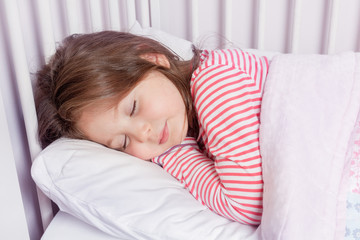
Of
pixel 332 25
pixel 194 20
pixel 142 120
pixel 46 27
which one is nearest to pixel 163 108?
pixel 142 120

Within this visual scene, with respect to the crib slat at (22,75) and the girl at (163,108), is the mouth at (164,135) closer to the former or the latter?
the girl at (163,108)

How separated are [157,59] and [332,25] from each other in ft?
1.50

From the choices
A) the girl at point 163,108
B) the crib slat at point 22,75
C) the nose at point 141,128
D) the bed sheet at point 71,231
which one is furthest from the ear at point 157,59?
the bed sheet at point 71,231

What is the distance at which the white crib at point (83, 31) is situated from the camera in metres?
0.65

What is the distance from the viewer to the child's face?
2.48 ft

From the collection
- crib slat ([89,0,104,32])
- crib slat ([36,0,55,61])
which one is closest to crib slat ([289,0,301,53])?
crib slat ([89,0,104,32])

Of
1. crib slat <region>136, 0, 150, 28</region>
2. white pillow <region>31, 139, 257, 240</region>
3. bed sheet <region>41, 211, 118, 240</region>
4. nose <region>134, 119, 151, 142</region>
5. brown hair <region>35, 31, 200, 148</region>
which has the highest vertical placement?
crib slat <region>136, 0, 150, 28</region>

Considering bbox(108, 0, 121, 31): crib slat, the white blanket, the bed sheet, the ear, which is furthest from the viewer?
bbox(108, 0, 121, 31): crib slat

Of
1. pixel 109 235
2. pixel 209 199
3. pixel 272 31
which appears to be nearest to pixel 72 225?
pixel 109 235

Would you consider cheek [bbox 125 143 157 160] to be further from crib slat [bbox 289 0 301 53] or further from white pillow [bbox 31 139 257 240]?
crib slat [bbox 289 0 301 53]

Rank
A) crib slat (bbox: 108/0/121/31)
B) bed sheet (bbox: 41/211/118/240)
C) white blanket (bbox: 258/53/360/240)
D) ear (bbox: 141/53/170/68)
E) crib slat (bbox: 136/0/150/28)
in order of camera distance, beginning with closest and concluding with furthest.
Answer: white blanket (bbox: 258/53/360/240), bed sheet (bbox: 41/211/118/240), ear (bbox: 141/53/170/68), crib slat (bbox: 108/0/121/31), crib slat (bbox: 136/0/150/28)

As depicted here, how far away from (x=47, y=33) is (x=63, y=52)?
2.3 inches

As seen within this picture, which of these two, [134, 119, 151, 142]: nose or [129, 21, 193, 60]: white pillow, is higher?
[129, 21, 193, 60]: white pillow

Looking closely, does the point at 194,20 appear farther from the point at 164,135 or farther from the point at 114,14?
the point at 164,135
